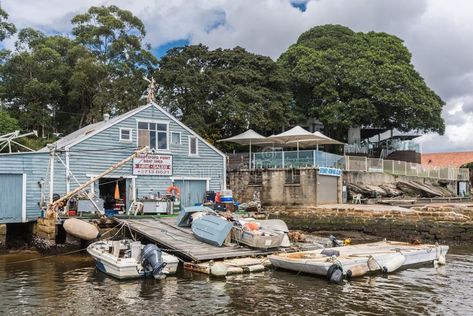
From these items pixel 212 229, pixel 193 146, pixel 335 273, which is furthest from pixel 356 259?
pixel 193 146

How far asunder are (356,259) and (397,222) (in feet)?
37.8

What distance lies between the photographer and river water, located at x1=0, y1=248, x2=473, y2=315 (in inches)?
487

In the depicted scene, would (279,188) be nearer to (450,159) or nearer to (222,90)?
(222,90)

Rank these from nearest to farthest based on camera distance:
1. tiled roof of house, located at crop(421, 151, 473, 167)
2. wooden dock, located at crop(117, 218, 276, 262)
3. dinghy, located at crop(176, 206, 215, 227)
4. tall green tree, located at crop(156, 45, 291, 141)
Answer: wooden dock, located at crop(117, 218, 276, 262), dinghy, located at crop(176, 206, 215, 227), tall green tree, located at crop(156, 45, 291, 141), tiled roof of house, located at crop(421, 151, 473, 167)

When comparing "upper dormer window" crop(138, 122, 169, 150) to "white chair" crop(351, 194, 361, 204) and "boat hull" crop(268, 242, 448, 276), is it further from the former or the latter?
"white chair" crop(351, 194, 361, 204)

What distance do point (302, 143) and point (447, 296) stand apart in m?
23.7

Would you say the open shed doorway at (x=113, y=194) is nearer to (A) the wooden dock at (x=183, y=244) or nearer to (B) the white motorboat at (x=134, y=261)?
(A) the wooden dock at (x=183, y=244)

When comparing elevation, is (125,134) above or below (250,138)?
below

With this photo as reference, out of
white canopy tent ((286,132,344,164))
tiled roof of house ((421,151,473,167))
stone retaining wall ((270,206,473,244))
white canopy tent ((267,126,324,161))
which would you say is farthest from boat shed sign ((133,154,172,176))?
tiled roof of house ((421,151,473,167))

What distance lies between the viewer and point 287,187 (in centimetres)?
3325

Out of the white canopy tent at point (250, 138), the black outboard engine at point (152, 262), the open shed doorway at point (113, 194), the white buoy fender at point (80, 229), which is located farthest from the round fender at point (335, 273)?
the white canopy tent at point (250, 138)

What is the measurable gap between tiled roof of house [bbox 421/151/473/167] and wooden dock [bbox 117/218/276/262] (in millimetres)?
49030

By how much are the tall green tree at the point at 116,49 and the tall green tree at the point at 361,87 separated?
45.2 feet

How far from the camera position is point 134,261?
1598 cm
